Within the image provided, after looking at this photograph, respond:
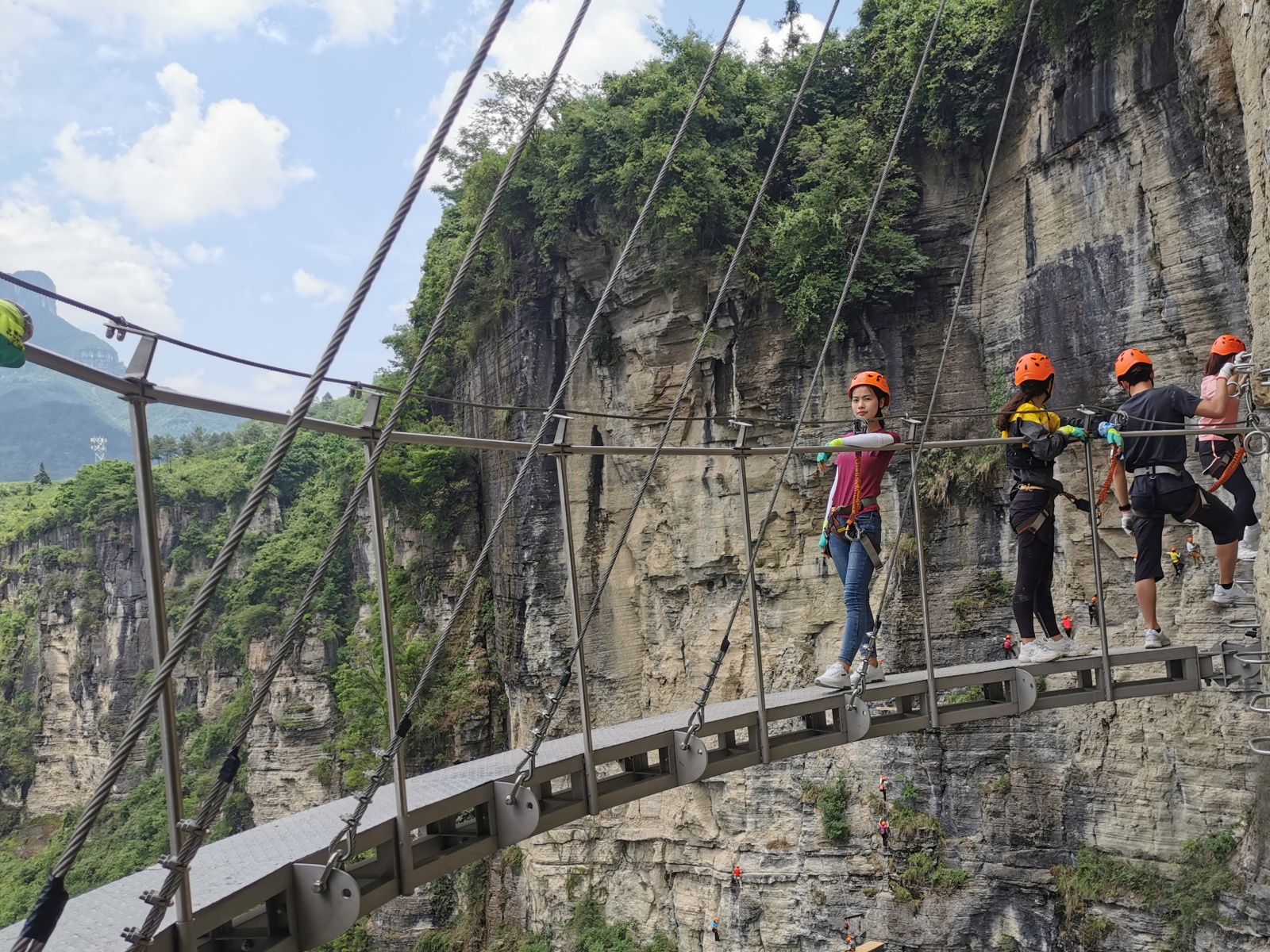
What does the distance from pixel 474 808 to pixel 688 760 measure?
1.00 meters

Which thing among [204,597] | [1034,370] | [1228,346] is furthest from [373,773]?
[1228,346]

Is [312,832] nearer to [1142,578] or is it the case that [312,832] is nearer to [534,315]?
[1142,578]

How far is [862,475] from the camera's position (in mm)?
4555

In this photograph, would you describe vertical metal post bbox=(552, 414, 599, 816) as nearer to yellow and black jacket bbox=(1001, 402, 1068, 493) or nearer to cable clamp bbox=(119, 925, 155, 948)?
cable clamp bbox=(119, 925, 155, 948)

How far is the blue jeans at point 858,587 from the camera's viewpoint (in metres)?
4.47

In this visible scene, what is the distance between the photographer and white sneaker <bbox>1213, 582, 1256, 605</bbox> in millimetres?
5477

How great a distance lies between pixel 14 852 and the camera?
32.2 metres

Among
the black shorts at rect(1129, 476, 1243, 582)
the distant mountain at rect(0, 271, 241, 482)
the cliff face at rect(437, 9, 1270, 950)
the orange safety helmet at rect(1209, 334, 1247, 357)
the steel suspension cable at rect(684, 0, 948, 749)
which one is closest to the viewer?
the steel suspension cable at rect(684, 0, 948, 749)

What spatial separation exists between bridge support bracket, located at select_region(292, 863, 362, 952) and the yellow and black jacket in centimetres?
408

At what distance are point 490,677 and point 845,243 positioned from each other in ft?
36.1

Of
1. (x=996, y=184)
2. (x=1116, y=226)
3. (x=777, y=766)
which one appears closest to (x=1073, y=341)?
(x=1116, y=226)

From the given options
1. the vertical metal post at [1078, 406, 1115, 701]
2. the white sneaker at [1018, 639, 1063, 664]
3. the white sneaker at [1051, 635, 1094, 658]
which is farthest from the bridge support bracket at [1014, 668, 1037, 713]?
the vertical metal post at [1078, 406, 1115, 701]

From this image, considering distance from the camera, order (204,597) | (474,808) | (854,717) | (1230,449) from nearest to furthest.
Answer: (204,597), (474,808), (854,717), (1230,449)

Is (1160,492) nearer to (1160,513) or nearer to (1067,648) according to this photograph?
(1160,513)
